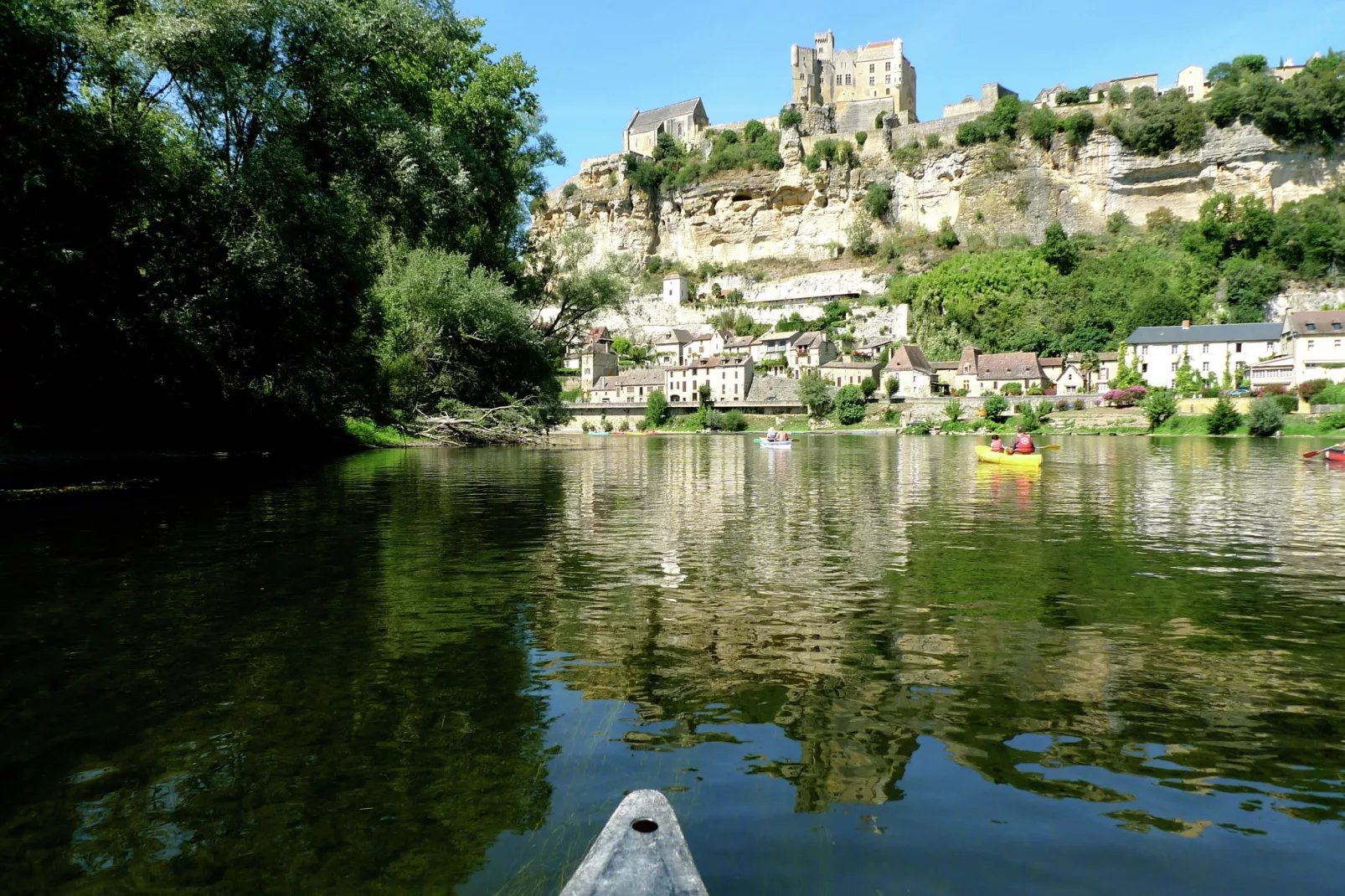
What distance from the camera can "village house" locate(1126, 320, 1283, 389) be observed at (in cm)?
7469

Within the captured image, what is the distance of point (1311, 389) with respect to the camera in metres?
61.9

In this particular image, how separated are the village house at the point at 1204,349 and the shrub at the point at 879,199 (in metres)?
45.5

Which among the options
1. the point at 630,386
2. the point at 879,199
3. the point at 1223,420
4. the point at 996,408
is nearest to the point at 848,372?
the point at 996,408

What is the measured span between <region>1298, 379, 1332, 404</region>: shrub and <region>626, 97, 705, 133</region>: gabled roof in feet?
Answer: 328

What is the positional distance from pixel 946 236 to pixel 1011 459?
84.5m

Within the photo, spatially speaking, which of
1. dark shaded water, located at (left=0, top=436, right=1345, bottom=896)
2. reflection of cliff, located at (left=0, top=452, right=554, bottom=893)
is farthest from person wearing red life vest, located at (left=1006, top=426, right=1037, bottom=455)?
reflection of cliff, located at (left=0, top=452, right=554, bottom=893)

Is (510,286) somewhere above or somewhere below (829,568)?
above

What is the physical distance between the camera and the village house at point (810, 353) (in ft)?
330

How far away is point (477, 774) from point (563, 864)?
3.46 feet

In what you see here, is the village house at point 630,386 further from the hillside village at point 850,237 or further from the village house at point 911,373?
the village house at point 911,373

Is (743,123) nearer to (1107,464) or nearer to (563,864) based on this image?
(1107,464)

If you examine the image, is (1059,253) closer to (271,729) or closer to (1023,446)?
(1023,446)

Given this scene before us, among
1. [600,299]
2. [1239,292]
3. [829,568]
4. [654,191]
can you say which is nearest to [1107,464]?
[600,299]

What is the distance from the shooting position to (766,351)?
352 ft
